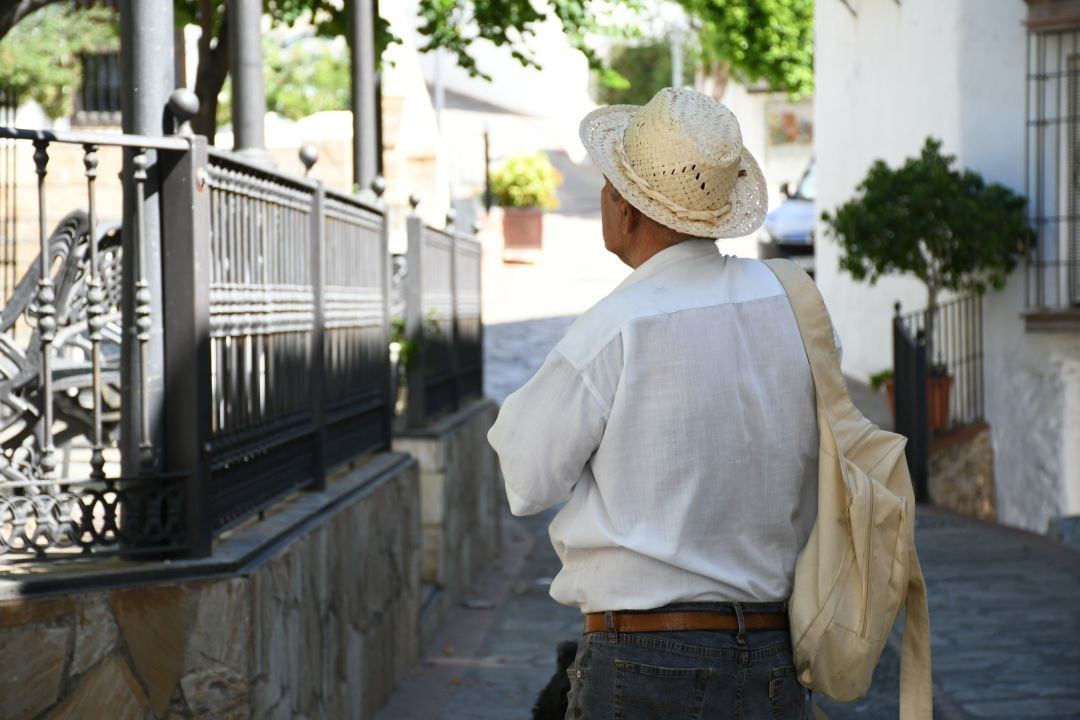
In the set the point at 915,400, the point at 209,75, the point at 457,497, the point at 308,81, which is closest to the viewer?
the point at 457,497

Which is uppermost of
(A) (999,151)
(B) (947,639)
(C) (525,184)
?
(C) (525,184)

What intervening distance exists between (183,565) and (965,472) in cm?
1042

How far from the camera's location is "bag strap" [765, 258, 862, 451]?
281 centimetres

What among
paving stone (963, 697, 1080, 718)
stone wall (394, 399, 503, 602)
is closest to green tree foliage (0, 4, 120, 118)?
stone wall (394, 399, 503, 602)

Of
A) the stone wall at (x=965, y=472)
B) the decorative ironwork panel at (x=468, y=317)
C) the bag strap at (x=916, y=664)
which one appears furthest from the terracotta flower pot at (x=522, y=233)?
the bag strap at (x=916, y=664)

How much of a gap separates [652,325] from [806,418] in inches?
14.2

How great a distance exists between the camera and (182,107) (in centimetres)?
408

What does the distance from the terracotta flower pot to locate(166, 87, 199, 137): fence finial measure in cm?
2073

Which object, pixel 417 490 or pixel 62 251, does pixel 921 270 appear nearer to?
pixel 417 490

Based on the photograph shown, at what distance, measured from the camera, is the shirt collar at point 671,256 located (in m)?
2.81

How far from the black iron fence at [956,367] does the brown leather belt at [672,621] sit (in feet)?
35.6

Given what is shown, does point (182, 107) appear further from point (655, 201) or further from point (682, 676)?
point (682, 676)

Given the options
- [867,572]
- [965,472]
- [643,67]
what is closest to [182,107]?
[867,572]

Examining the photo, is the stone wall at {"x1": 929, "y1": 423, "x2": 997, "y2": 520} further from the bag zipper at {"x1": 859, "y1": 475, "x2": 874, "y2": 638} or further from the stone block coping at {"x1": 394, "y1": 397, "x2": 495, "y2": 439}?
the bag zipper at {"x1": 859, "y1": 475, "x2": 874, "y2": 638}
